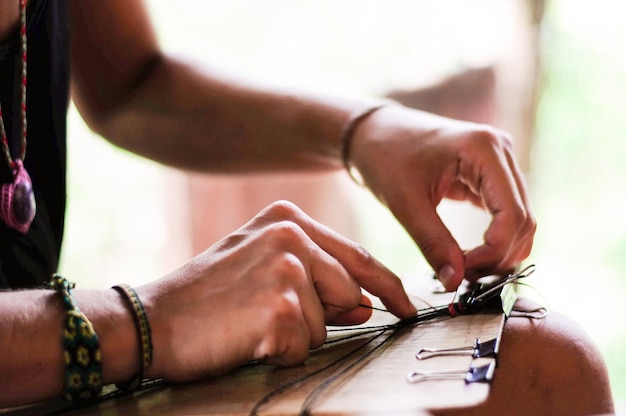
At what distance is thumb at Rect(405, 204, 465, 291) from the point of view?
793 millimetres

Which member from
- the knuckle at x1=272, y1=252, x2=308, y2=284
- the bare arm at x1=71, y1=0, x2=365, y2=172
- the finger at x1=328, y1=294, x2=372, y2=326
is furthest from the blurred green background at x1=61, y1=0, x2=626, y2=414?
the knuckle at x1=272, y1=252, x2=308, y2=284

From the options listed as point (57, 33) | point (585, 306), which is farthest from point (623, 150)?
point (57, 33)

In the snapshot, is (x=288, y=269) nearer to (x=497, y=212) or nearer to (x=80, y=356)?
(x=80, y=356)

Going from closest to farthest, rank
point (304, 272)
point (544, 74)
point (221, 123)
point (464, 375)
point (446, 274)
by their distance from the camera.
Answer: point (464, 375) → point (304, 272) → point (446, 274) → point (221, 123) → point (544, 74)

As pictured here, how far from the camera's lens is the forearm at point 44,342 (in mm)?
560

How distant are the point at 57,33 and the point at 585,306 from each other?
→ 6.27ft

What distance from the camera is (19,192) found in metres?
0.80

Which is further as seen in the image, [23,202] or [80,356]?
[23,202]

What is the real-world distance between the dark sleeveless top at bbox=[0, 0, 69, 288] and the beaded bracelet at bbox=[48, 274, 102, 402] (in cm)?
31

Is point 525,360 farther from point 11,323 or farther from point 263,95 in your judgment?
point 263,95

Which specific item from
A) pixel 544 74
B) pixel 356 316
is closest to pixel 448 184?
pixel 356 316

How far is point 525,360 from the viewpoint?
61cm

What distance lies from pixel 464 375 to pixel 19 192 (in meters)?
0.53

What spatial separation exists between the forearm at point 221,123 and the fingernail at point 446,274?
0.84ft
